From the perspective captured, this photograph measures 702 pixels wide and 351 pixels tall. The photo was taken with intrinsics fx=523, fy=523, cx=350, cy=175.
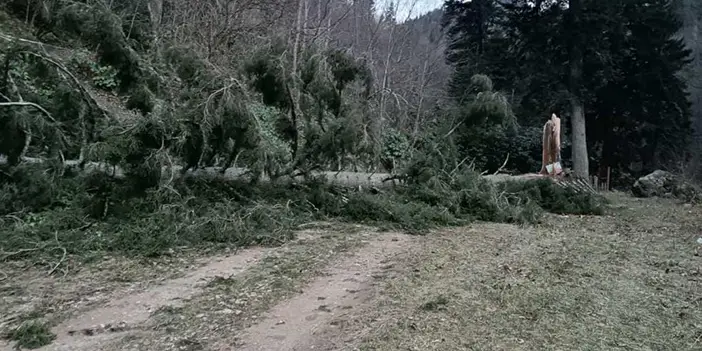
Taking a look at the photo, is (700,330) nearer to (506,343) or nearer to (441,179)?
(506,343)

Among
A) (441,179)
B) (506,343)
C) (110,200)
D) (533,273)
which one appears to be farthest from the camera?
(441,179)

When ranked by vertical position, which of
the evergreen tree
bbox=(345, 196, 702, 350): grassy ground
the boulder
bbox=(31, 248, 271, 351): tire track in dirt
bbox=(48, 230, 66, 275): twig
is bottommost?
the boulder

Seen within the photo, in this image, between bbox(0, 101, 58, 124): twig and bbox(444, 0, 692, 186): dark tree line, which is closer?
bbox(0, 101, 58, 124): twig

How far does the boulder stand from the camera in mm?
12219

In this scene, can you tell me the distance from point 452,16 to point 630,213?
14.3 m

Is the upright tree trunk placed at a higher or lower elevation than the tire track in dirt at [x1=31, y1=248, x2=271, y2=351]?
higher

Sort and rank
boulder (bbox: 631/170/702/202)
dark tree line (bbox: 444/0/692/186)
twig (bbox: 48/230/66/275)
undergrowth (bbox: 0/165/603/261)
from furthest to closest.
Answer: dark tree line (bbox: 444/0/692/186) → boulder (bbox: 631/170/702/202) → undergrowth (bbox: 0/165/603/261) → twig (bbox: 48/230/66/275)

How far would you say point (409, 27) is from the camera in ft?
70.5

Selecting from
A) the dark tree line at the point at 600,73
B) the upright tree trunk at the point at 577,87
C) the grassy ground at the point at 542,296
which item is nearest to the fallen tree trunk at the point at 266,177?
the grassy ground at the point at 542,296

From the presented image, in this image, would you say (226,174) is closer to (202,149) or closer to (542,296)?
(202,149)

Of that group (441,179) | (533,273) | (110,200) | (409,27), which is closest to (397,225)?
(441,179)

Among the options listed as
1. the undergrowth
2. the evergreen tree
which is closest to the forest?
the undergrowth

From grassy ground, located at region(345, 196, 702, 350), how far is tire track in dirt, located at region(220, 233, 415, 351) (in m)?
0.21

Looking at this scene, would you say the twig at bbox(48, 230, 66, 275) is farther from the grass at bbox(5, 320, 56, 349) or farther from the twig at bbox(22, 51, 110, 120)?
the twig at bbox(22, 51, 110, 120)
